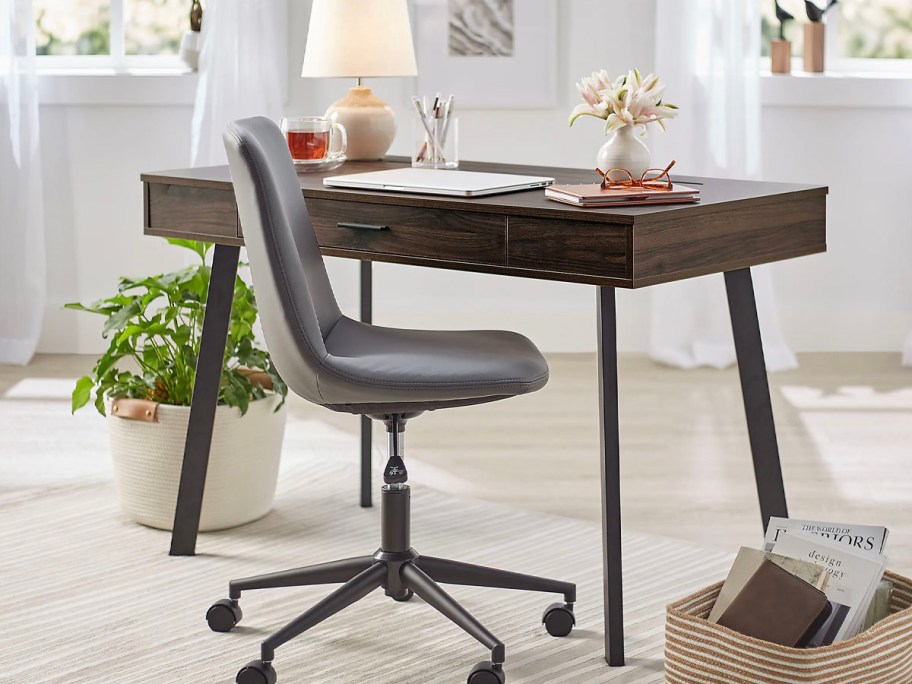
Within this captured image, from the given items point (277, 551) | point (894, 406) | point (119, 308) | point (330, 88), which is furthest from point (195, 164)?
point (894, 406)

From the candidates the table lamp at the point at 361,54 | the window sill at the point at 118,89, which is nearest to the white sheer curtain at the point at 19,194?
the window sill at the point at 118,89

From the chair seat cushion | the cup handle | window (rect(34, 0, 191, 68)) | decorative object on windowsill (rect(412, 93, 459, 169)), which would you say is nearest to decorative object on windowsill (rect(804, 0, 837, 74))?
window (rect(34, 0, 191, 68))

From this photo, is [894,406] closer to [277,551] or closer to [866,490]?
[866,490]

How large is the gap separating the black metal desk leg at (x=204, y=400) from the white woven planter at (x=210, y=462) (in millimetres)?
94

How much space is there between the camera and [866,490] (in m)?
3.04

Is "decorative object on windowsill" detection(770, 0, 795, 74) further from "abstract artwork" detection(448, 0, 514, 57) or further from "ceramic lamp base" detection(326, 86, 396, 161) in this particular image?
"ceramic lamp base" detection(326, 86, 396, 161)

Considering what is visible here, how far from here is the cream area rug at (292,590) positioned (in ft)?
6.93

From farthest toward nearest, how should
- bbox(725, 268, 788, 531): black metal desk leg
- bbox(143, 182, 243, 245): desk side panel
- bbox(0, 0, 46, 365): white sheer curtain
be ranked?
1. bbox(0, 0, 46, 365): white sheer curtain
2. bbox(143, 182, 243, 245): desk side panel
3. bbox(725, 268, 788, 531): black metal desk leg

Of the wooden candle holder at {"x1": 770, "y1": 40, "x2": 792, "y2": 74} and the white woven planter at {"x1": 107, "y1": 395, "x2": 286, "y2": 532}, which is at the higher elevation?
the wooden candle holder at {"x1": 770, "y1": 40, "x2": 792, "y2": 74}

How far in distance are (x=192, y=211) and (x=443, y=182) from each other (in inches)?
22.0

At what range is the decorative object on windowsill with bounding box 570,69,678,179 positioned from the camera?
2174 mm

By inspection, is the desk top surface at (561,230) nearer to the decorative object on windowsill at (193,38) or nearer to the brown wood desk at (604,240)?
the brown wood desk at (604,240)

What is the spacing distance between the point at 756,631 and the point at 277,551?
120 centimetres

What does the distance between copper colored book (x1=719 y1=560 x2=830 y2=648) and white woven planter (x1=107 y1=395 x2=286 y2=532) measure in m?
1.29
